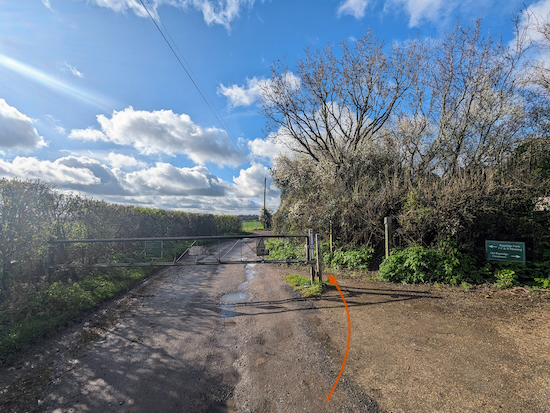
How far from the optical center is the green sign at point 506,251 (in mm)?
6973

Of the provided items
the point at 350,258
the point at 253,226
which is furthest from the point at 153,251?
the point at 253,226

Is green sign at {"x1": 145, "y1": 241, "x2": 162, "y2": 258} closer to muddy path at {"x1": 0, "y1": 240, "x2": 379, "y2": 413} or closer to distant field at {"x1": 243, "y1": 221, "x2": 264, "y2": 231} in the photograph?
muddy path at {"x1": 0, "y1": 240, "x2": 379, "y2": 413}

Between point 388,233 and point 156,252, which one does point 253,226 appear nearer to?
point 388,233

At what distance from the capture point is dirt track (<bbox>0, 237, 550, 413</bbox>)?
3285 millimetres

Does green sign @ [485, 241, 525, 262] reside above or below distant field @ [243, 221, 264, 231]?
above

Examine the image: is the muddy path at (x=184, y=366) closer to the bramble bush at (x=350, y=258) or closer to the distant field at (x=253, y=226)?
the bramble bush at (x=350, y=258)

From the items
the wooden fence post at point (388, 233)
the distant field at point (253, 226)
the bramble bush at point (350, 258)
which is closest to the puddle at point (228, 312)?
the bramble bush at point (350, 258)

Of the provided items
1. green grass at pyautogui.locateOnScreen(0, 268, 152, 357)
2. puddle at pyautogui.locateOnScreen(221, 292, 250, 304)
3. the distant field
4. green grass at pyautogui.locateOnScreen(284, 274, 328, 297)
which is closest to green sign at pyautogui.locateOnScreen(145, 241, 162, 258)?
green grass at pyautogui.locateOnScreen(0, 268, 152, 357)

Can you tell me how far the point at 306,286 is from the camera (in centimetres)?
812

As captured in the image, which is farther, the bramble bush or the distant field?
the distant field

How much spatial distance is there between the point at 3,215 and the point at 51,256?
1.66 meters

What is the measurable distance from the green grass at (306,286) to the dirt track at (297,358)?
571 mm

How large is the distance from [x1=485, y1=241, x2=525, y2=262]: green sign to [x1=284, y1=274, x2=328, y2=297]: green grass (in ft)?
15.6

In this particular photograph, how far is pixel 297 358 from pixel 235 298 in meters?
3.70
